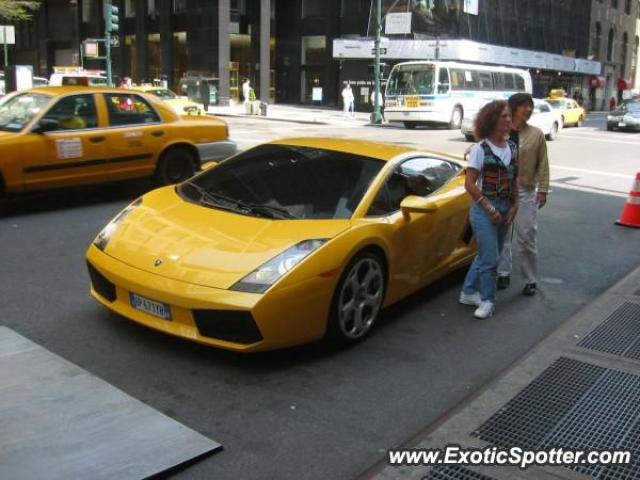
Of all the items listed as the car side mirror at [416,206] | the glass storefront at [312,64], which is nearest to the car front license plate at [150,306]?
the car side mirror at [416,206]

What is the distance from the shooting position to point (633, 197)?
9602mm

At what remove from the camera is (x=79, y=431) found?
11.3ft

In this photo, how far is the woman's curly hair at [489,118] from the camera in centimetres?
534

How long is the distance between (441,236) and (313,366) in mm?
1913

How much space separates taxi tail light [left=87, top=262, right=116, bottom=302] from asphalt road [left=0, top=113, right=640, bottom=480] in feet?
0.87

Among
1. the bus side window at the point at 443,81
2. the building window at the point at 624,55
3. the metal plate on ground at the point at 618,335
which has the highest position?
the building window at the point at 624,55

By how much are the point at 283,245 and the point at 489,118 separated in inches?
80.0

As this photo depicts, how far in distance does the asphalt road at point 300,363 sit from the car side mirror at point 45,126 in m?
1.50

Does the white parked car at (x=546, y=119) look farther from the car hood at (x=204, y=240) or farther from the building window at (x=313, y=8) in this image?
the building window at (x=313, y=8)

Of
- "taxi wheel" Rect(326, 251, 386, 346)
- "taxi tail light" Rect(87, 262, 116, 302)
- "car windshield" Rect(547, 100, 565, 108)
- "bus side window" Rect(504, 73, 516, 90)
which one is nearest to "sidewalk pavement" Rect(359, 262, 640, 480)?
"taxi wheel" Rect(326, 251, 386, 346)

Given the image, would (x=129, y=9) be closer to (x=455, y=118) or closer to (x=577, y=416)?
(x=455, y=118)

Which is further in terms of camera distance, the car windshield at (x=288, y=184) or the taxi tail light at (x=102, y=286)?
the car windshield at (x=288, y=184)

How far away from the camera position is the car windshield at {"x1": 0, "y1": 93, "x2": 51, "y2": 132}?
344 inches

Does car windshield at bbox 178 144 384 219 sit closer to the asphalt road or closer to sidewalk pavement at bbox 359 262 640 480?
the asphalt road
